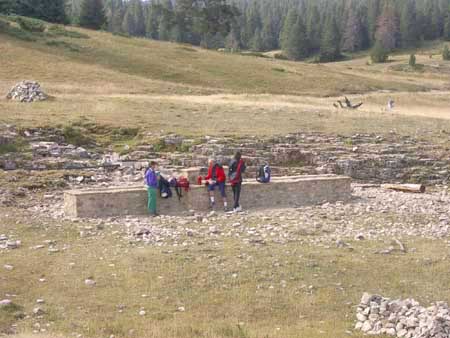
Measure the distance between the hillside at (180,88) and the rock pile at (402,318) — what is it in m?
20.0

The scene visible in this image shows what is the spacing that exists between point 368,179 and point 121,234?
45.8 feet

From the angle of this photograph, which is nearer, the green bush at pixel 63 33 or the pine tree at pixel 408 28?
the green bush at pixel 63 33

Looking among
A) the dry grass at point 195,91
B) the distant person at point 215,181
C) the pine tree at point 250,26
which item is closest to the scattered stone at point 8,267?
the distant person at point 215,181

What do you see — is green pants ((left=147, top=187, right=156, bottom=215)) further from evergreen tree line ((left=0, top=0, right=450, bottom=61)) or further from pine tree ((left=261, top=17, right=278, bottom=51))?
pine tree ((left=261, top=17, right=278, bottom=51))

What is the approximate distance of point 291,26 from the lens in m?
129

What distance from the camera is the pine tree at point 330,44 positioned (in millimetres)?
125875

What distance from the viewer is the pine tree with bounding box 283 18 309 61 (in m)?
127

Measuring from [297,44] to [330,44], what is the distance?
632 cm

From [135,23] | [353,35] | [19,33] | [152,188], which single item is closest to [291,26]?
[353,35]

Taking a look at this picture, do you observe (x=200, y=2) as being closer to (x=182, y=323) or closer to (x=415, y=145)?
(x=415, y=145)

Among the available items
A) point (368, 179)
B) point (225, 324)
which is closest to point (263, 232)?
point (225, 324)

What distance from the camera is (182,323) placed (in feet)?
44.9

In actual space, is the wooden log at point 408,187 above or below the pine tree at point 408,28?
below

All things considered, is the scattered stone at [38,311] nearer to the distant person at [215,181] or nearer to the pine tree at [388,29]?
the distant person at [215,181]
